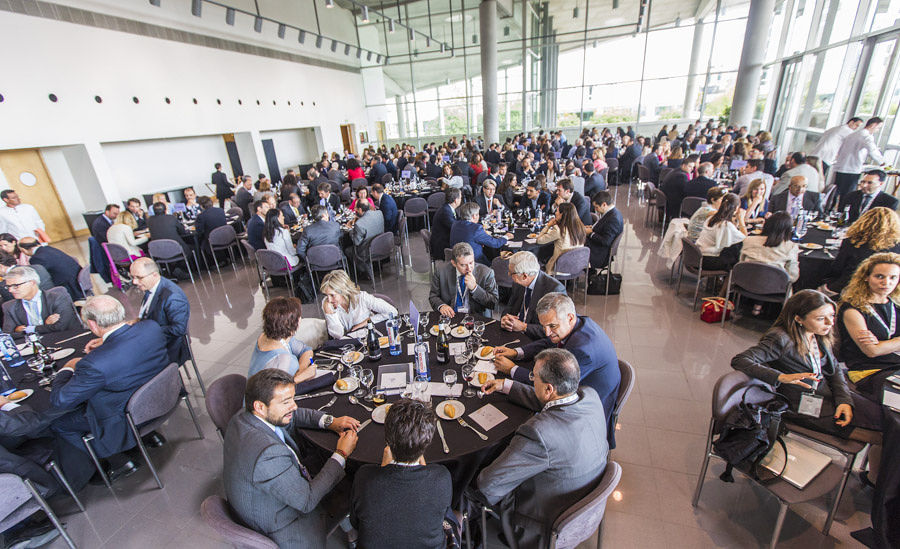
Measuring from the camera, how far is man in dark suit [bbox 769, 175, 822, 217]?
19.4ft

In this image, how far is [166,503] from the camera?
10.5 ft

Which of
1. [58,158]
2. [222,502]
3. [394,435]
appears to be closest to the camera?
[394,435]

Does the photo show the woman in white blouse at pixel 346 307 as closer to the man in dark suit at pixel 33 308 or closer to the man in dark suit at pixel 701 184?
the man in dark suit at pixel 33 308

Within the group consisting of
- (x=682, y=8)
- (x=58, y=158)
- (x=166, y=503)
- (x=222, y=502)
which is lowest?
(x=166, y=503)

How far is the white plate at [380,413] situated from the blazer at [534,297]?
1408 mm

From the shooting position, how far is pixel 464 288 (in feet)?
13.6

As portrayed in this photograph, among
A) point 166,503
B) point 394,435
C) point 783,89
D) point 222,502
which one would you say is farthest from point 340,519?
point 783,89

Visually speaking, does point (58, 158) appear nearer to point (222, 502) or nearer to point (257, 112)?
point (257, 112)

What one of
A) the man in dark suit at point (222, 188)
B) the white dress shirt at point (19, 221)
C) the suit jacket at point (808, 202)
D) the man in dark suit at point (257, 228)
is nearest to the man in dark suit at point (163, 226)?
the man in dark suit at point (257, 228)

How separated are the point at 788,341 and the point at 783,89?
1652 centimetres

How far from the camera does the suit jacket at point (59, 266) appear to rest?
5.52m

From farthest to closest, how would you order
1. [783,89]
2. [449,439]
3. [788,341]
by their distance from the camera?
[783,89], [788,341], [449,439]

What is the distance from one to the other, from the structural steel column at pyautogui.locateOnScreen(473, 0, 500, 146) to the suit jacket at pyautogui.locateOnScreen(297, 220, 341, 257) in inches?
520

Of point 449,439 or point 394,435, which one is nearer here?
point 394,435
